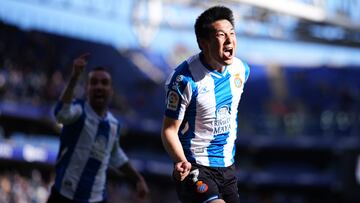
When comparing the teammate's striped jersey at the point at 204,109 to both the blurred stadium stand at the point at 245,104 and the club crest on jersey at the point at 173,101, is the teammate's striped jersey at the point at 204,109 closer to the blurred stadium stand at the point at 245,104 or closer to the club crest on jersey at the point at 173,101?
→ the club crest on jersey at the point at 173,101

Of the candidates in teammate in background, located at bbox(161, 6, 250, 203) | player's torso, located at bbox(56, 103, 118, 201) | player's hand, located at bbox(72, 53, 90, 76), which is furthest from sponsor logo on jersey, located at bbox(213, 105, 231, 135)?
player's torso, located at bbox(56, 103, 118, 201)

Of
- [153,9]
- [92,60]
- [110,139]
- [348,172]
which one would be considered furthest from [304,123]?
[110,139]

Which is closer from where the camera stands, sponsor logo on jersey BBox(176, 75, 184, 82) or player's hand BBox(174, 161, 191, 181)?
player's hand BBox(174, 161, 191, 181)

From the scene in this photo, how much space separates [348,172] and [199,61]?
1908 cm

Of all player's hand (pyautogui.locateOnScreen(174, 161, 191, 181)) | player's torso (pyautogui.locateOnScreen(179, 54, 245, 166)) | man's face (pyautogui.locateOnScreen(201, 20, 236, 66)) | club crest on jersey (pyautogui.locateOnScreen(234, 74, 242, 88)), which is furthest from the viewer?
club crest on jersey (pyautogui.locateOnScreen(234, 74, 242, 88))

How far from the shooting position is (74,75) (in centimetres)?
662

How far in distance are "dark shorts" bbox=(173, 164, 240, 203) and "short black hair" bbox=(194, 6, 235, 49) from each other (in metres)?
0.98

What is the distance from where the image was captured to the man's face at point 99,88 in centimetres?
714

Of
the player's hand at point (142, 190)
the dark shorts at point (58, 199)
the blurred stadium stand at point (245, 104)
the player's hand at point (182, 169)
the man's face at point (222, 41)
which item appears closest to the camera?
the player's hand at point (182, 169)

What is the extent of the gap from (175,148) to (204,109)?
42cm

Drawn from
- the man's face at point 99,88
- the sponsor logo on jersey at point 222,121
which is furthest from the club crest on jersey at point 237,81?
the man's face at point 99,88

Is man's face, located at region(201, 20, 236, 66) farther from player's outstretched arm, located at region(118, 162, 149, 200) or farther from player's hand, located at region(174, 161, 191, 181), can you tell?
player's outstretched arm, located at region(118, 162, 149, 200)

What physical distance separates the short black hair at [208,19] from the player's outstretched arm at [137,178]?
95.7 inches

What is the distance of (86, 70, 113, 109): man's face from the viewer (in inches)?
281
